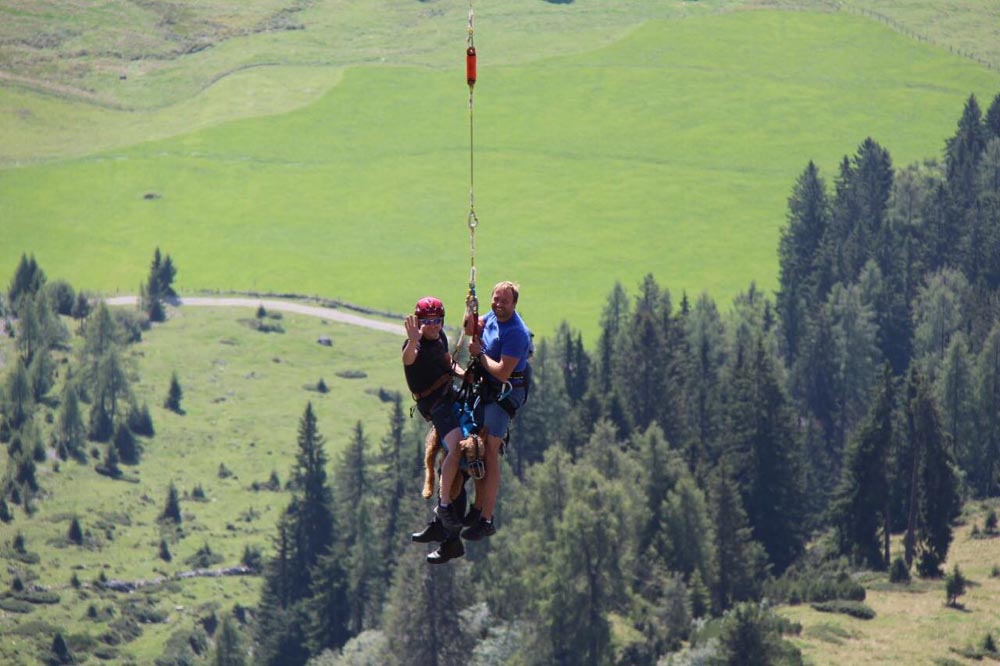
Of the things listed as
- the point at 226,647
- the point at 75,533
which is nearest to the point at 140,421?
the point at 75,533

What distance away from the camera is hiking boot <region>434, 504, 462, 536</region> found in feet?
129

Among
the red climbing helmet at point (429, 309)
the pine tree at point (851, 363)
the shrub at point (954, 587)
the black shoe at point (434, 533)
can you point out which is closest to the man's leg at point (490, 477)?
the black shoe at point (434, 533)

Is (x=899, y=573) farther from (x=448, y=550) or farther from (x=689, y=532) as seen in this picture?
(x=448, y=550)

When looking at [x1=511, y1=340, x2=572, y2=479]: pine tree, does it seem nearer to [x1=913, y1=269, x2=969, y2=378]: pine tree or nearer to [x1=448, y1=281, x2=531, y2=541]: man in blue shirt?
[x1=913, y1=269, x2=969, y2=378]: pine tree

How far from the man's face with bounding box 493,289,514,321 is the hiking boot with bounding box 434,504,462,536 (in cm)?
377

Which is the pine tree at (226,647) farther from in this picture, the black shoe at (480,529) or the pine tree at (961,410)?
the black shoe at (480,529)

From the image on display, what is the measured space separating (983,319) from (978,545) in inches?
1944

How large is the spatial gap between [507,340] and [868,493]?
358 ft

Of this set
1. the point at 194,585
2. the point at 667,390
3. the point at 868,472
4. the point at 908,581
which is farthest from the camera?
the point at 667,390

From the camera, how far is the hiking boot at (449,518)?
39.3m

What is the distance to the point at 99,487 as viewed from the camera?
7067 inches

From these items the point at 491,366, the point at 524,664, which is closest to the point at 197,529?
the point at 524,664

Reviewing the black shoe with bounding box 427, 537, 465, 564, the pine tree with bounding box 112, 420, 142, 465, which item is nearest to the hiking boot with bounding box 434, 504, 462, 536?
the black shoe with bounding box 427, 537, 465, 564

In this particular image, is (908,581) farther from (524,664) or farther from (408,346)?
(408,346)
